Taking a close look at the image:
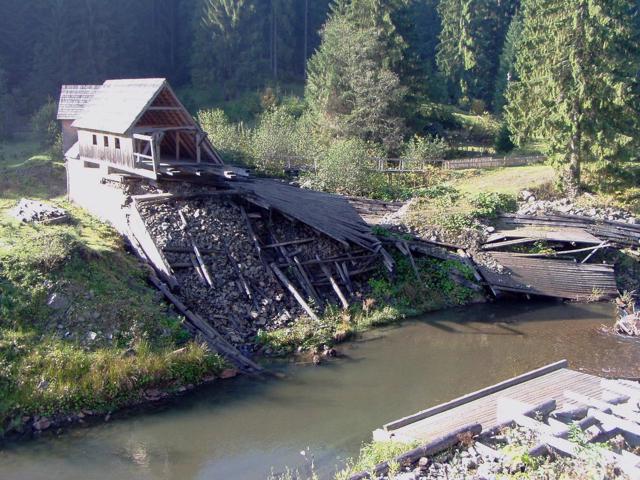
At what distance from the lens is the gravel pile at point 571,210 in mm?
25770

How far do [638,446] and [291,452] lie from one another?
6.63 metres

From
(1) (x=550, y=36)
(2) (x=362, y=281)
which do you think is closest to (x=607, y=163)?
(1) (x=550, y=36)

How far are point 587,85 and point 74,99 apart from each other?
25.9m

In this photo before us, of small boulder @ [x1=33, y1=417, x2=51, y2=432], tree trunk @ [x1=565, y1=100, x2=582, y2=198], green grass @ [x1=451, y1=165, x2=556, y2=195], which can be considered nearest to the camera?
small boulder @ [x1=33, y1=417, x2=51, y2=432]

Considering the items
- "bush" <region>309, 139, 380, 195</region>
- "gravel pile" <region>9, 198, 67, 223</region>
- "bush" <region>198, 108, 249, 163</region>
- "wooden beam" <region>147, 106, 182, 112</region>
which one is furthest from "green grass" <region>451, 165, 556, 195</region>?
"gravel pile" <region>9, 198, 67, 223</region>

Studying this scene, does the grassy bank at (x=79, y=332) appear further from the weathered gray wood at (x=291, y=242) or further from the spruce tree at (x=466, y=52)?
the spruce tree at (x=466, y=52)

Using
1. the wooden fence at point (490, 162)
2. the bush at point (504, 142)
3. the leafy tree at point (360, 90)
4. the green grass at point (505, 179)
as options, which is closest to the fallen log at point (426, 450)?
the green grass at point (505, 179)

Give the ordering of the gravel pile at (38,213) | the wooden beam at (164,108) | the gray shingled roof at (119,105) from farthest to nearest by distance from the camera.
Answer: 1. the wooden beam at (164,108)
2. the gray shingled roof at (119,105)
3. the gravel pile at (38,213)

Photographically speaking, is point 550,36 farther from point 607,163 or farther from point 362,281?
point 362,281

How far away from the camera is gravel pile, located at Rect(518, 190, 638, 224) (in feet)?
84.5

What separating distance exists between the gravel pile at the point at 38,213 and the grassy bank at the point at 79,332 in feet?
3.31

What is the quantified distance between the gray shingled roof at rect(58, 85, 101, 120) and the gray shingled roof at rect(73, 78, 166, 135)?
29.4 feet

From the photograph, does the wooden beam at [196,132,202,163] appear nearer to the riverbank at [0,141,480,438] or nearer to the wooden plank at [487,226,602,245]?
the riverbank at [0,141,480,438]

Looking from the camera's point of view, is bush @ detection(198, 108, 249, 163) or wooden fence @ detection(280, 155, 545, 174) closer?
bush @ detection(198, 108, 249, 163)
